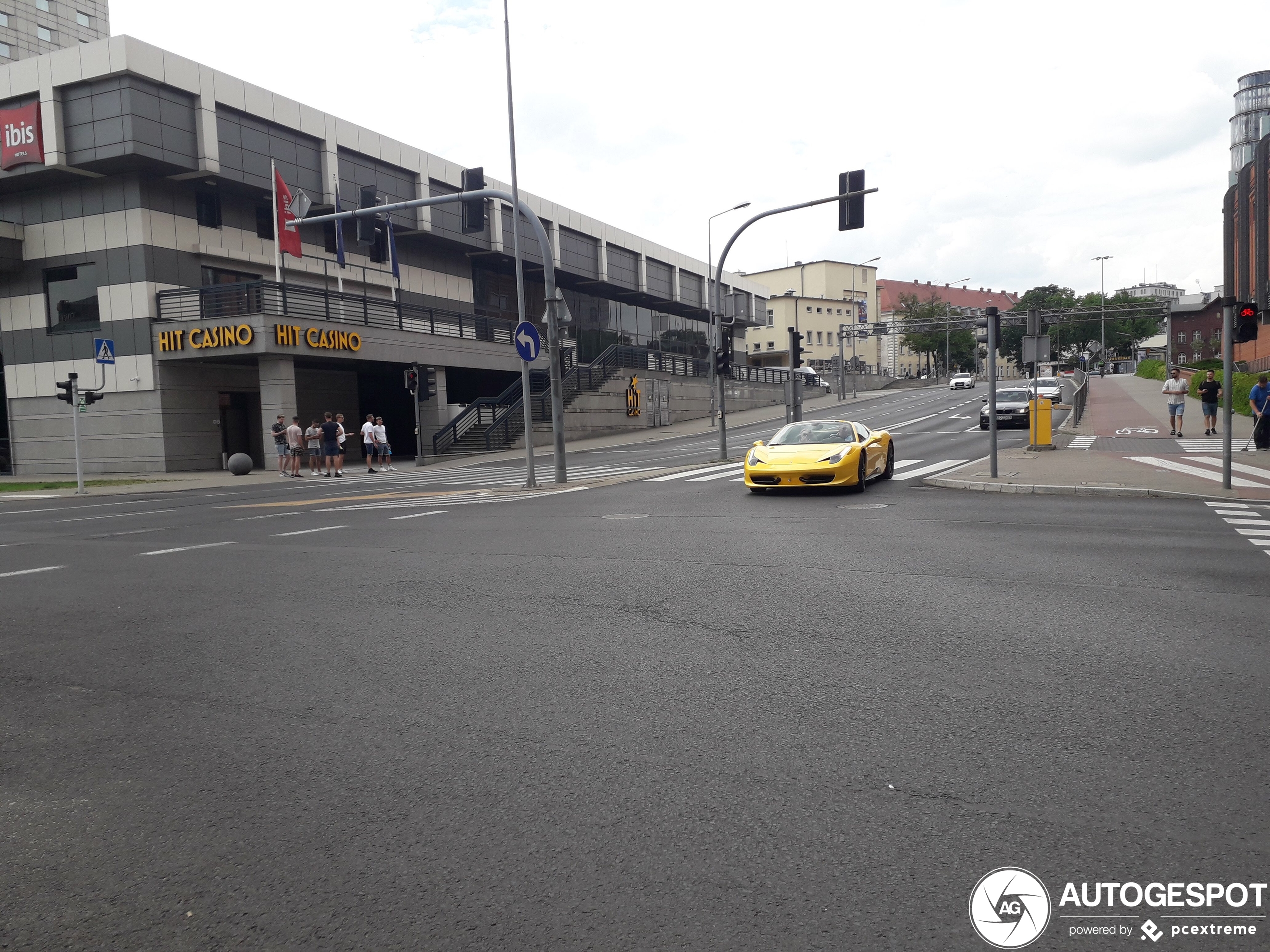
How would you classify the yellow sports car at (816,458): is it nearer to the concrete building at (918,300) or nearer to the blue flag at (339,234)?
the blue flag at (339,234)

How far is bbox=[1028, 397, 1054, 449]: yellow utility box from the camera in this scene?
930 inches

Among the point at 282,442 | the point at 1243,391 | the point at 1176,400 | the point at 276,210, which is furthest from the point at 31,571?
the point at 1243,391

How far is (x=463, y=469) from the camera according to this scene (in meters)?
31.7

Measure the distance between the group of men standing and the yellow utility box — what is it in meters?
20.2

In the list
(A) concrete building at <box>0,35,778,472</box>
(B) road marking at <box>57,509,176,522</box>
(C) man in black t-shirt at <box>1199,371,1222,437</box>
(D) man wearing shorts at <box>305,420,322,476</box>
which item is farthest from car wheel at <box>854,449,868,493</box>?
(A) concrete building at <box>0,35,778,472</box>

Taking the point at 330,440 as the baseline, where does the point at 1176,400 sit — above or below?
above

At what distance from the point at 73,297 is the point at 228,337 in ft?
23.4

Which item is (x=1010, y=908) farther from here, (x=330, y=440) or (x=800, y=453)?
(x=330, y=440)

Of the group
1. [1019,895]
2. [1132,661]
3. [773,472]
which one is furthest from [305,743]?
[773,472]

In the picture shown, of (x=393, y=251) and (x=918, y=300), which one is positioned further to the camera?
(x=918, y=300)

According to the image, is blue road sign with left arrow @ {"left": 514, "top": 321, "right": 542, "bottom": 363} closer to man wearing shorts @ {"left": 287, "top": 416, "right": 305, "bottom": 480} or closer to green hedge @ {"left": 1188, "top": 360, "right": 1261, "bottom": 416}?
man wearing shorts @ {"left": 287, "top": 416, "right": 305, "bottom": 480}

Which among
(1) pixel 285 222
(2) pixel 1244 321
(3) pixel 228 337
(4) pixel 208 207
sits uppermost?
(4) pixel 208 207

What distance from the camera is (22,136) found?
30984 mm

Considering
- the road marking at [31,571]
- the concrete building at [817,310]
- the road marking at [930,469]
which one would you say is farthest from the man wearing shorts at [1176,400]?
the concrete building at [817,310]
